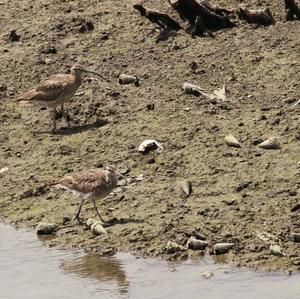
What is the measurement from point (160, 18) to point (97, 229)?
6138mm

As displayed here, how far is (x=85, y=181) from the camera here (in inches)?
577

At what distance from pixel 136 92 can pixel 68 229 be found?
4.13 meters

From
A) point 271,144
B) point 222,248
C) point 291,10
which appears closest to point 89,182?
point 222,248

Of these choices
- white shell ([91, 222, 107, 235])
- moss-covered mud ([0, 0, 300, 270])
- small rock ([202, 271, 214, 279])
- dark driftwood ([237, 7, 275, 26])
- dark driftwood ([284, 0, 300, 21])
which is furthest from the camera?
dark driftwood ([237, 7, 275, 26])

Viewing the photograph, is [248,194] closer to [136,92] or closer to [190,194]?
[190,194]

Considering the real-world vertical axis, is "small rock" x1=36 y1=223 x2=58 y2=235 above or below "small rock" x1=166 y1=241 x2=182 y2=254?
below

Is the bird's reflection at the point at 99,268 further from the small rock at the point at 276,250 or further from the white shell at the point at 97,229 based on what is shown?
the small rock at the point at 276,250

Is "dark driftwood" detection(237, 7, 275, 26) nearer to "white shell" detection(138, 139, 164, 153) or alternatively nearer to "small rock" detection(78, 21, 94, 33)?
"small rock" detection(78, 21, 94, 33)

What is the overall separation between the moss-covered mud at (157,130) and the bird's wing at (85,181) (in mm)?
441

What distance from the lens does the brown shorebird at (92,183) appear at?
47.6 ft

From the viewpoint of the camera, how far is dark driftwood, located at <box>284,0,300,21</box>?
1889 cm

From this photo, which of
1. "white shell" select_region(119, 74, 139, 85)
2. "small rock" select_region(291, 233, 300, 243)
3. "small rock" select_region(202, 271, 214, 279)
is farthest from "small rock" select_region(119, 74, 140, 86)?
"small rock" select_region(202, 271, 214, 279)

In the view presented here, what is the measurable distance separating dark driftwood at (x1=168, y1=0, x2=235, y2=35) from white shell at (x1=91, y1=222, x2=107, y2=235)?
18.9ft

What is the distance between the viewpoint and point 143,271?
42.9ft
